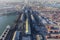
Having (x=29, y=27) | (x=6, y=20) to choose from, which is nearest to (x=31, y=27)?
(x=29, y=27)

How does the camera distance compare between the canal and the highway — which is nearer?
the highway

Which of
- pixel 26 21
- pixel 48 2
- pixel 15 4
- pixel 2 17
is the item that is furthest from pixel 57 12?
pixel 2 17

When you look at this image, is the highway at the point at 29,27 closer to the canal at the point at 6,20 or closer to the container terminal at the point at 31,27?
the container terminal at the point at 31,27

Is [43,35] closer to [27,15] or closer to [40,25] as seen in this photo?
[40,25]

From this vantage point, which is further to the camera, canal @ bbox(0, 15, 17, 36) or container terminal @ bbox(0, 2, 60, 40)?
canal @ bbox(0, 15, 17, 36)

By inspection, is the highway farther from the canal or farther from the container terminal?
the canal

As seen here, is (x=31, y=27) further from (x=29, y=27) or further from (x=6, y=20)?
(x=6, y=20)

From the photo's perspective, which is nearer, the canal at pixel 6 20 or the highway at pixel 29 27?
the highway at pixel 29 27

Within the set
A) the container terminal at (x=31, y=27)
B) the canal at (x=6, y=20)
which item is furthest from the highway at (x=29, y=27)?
the canal at (x=6, y=20)

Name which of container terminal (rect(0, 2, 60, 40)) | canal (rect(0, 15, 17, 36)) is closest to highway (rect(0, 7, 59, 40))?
container terminal (rect(0, 2, 60, 40))
